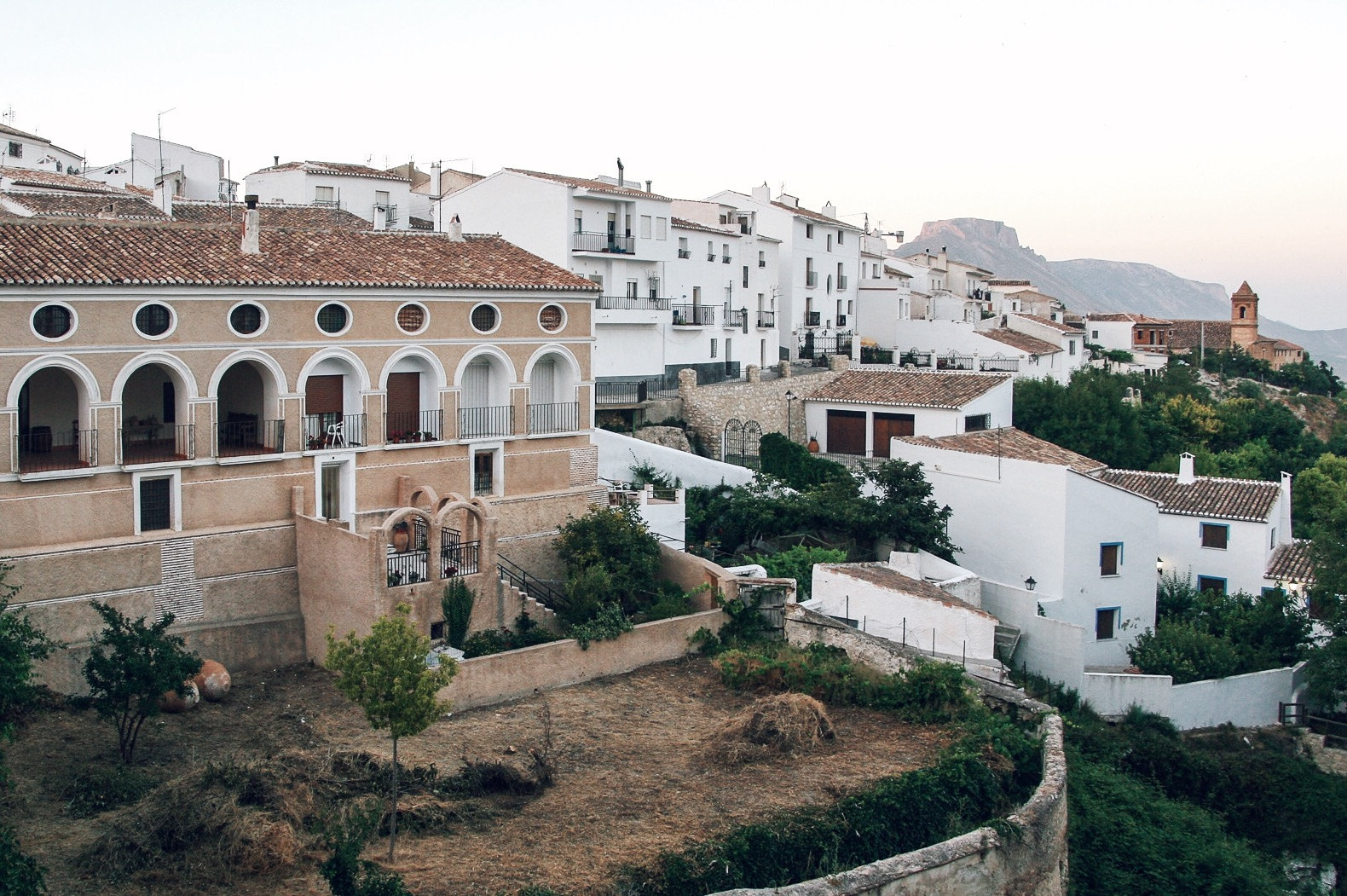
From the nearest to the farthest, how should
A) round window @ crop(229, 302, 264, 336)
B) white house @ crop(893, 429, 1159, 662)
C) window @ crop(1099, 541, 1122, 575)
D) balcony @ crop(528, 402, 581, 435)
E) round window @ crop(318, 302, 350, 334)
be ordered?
round window @ crop(229, 302, 264, 336) → round window @ crop(318, 302, 350, 334) → balcony @ crop(528, 402, 581, 435) → white house @ crop(893, 429, 1159, 662) → window @ crop(1099, 541, 1122, 575)

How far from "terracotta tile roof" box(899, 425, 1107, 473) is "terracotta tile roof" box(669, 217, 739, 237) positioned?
12669 mm

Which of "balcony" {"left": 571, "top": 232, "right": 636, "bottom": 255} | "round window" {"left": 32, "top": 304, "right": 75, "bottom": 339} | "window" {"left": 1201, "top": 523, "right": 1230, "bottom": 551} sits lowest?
"window" {"left": 1201, "top": 523, "right": 1230, "bottom": 551}

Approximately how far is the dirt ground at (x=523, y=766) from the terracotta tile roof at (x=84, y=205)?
576 inches

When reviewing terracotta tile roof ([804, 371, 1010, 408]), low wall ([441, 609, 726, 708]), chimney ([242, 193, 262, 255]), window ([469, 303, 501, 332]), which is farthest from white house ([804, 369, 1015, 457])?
chimney ([242, 193, 262, 255])

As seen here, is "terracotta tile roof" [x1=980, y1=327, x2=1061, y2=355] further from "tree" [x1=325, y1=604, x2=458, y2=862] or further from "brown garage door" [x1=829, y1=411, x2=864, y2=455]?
"tree" [x1=325, y1=604, x2=458, y2=862]

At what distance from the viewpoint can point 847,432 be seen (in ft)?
143

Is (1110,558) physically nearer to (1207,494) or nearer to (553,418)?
(1207,494)

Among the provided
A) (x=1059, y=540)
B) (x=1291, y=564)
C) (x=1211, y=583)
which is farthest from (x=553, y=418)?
(x=1291, y=564)

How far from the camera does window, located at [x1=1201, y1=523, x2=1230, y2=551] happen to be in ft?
119

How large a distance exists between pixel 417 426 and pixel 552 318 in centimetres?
397

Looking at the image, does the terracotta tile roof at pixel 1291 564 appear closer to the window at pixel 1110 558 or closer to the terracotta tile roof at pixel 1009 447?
the terracotta tile roof at pixel 1009 447

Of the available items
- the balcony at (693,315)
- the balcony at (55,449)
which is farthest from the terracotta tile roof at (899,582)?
the balcony at (693,315)

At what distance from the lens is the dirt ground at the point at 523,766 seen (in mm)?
15680

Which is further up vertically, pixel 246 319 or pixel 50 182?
pixel 50 182
